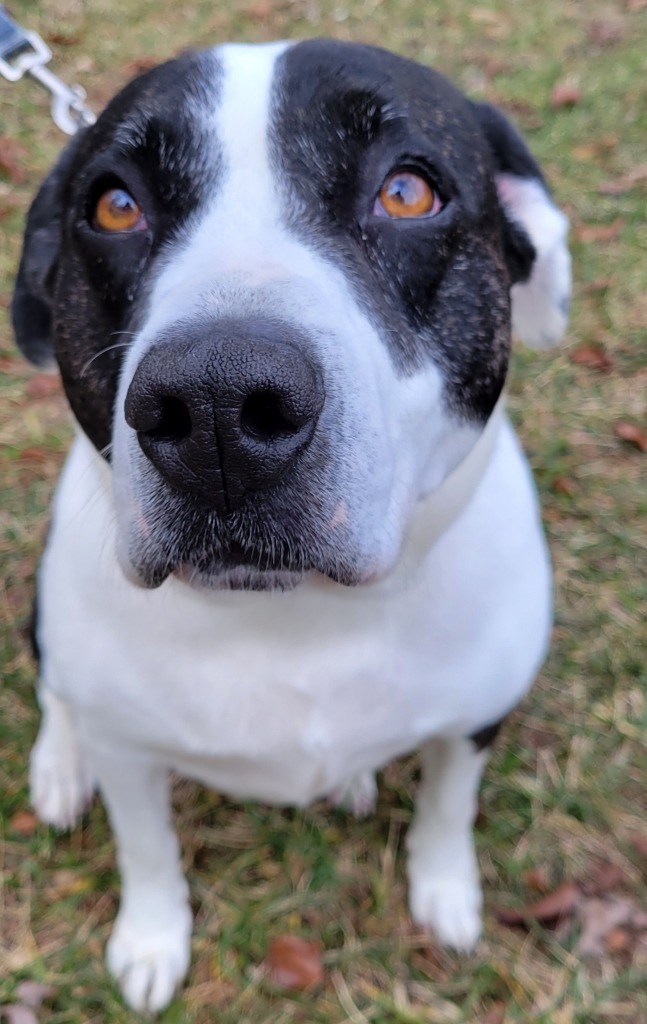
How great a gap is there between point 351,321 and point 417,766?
1677 millimetres

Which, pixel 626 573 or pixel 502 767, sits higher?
pixel 626 573

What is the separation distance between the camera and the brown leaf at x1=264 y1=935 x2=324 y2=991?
7.43 feet

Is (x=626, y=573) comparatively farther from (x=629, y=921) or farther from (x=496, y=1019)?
(x=496, y=1019)

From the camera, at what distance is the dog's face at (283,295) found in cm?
114

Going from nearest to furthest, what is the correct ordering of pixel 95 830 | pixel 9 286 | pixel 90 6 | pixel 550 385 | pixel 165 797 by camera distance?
pixel 165 797 < pixel 95 830 < pixel 550 385 < pixel 9 286 < pixel 90 6

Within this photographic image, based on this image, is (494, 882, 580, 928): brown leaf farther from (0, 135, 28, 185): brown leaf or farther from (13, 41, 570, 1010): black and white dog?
(0, 135, 28, 185): brown leaf

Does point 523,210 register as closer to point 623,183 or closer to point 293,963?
point 293,963

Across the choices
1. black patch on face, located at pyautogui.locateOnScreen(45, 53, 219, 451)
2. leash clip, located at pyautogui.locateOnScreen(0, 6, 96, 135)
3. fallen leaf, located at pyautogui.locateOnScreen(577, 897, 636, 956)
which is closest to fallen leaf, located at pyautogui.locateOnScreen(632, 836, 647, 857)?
fallen leaf, located at pyautogui.locateOnScreen(577, 897, 636, 956)

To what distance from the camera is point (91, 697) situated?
1771 millimetres

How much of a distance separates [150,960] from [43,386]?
2.26m

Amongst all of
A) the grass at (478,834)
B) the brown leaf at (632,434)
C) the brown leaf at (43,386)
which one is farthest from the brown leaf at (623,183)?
the brown leaf at (43,386)

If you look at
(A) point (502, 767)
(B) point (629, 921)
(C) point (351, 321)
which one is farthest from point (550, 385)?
(C) point (351, 321)

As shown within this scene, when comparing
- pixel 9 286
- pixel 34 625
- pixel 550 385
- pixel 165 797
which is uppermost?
pixel 550 385

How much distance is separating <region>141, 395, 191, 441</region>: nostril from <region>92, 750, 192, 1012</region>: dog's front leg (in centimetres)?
107
